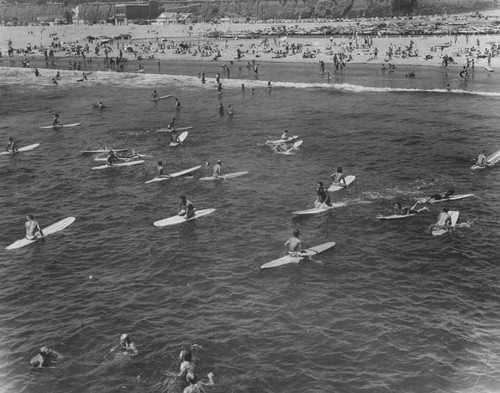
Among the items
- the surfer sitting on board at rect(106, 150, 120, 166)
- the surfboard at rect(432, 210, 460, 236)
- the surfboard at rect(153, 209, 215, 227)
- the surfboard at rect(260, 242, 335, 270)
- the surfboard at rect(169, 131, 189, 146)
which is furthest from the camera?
the surfboard at rect(169, 131, 189, 146)

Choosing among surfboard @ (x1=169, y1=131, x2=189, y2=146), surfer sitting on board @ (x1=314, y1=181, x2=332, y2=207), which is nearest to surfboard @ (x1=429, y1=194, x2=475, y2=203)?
surfer sitting on board @ (x1=314, y1=181, x2=332, y2=207)

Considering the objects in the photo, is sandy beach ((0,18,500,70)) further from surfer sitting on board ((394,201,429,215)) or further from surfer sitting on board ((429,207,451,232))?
surfer sitting on board ((429,207,451,232))

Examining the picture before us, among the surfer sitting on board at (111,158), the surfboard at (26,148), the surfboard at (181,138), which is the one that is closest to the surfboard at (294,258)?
the surfer sitting on board at (111,158)

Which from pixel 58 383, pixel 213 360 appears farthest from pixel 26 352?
pixel 213 360

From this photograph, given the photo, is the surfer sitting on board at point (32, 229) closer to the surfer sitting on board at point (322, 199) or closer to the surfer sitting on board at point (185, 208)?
the surfer sitting on board at point (185, 208)

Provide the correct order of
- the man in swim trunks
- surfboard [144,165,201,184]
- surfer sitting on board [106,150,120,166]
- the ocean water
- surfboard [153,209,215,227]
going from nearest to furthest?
the ocean water → surfboard [153,209,215,227] → the man in swim trunks → surfboard [144,165,201,184] → surfer sitting on board [106,150,120,166]

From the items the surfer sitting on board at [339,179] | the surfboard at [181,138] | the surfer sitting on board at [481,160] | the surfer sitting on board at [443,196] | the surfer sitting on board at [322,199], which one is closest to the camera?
the surfer sitting on board at [322,199]

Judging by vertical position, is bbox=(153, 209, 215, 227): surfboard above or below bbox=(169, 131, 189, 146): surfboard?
below
